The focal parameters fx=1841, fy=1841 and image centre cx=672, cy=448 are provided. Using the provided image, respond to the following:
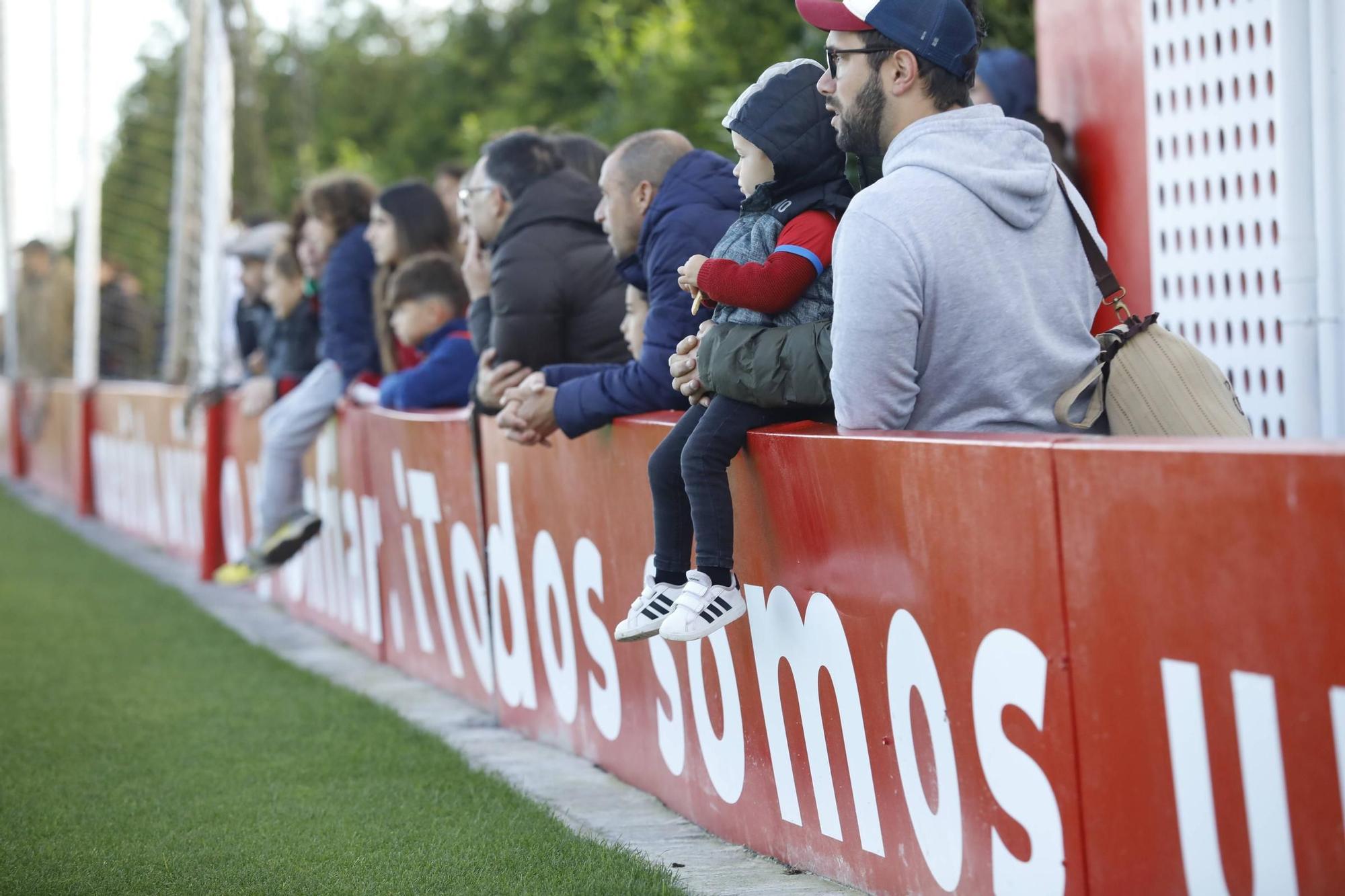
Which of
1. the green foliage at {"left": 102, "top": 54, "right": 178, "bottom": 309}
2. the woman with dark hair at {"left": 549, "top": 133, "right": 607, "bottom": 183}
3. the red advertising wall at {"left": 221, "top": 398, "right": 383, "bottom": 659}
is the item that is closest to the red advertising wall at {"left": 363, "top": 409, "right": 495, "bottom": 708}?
the red advertising wall at {"left": 221, "top": 398, "right": 383, "bottom": 659}

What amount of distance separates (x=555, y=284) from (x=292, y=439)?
11.2 ft

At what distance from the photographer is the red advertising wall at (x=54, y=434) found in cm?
1781

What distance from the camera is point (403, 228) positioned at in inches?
324

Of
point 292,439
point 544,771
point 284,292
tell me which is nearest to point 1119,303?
point 544,771

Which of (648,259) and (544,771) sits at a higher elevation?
(648,259)

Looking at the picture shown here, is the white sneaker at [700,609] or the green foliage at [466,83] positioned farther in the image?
the green foliage at [466,83]

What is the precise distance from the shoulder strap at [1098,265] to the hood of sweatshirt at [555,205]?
2.76 metres

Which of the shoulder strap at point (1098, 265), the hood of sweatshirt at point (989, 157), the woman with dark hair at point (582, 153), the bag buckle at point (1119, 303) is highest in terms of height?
the woman with dark hair at point (582, 153)

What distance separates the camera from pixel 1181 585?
9.52ft

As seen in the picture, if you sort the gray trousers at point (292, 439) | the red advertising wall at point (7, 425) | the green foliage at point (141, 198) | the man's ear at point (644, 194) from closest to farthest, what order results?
the man's ear at point (644, 194) < the gray trousers at point (292, 439) < the red advertising wall at point (7, 425) < the green foliage at point (141, 198)

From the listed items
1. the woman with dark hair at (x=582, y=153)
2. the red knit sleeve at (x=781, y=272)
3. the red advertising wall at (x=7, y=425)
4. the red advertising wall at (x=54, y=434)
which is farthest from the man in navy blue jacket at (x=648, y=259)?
the red advertising wall at (x=7, y=425)

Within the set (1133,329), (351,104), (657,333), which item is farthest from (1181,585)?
(351,104)

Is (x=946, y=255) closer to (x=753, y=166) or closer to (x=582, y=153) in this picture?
→ (x=753, y=166)

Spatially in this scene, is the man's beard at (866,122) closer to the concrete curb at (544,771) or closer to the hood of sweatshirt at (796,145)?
the hood of sweatshirt at (796,145)
